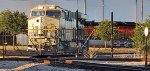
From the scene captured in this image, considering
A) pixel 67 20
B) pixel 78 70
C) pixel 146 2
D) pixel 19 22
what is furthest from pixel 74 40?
pixel 146 2

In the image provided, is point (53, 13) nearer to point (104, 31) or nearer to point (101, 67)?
point (101, 67)

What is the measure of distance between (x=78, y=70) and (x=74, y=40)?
15.3m

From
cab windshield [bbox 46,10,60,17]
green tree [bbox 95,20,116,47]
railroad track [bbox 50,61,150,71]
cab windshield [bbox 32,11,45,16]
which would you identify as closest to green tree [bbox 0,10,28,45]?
green tree [bbox 95,20,116,47]

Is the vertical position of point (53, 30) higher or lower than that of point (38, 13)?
lower

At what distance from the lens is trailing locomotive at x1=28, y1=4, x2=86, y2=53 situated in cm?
3272

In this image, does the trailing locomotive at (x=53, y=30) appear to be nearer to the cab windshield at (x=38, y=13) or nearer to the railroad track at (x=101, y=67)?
the cab windshield at (x=38, y=13)

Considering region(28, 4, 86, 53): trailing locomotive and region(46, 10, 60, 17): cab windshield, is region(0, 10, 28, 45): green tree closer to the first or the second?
region(28, 4, 86, 53): trailing locomotive

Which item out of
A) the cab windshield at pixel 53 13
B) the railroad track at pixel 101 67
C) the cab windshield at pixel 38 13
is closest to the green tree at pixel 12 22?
the cab windshield at pixel 38 13

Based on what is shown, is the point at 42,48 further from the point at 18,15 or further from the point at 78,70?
the point at 18,15

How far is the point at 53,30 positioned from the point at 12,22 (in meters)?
21.4

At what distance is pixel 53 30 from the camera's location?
32.9m

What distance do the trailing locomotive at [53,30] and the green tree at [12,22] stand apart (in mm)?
17955

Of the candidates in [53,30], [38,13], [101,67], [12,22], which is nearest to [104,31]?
[12,22]

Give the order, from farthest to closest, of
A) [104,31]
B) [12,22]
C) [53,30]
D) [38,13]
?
[104,31] → [12,22] → [38,13] → [53,30]
